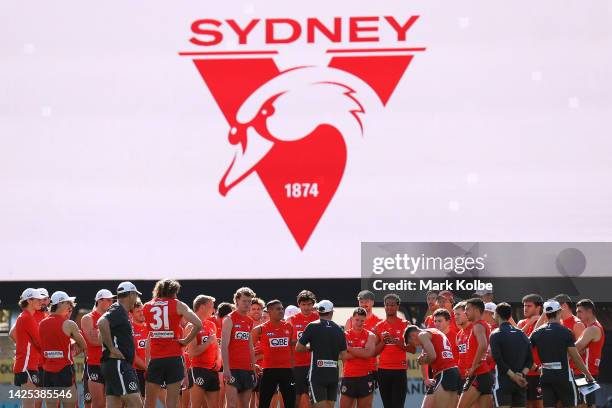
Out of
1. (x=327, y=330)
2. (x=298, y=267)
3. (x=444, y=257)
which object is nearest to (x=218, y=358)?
(x=327, y=330)

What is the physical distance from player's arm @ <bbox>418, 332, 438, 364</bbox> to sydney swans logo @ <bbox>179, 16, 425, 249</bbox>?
319 centimetres

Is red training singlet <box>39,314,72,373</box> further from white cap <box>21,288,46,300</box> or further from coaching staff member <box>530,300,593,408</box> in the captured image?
coaching staff member <box>530,300,593,408</box>

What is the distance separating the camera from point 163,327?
26.5ft

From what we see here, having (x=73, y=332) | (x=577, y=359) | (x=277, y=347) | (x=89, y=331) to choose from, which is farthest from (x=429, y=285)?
(x=73, y=332)

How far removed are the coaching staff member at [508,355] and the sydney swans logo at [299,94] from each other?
11.3 ft

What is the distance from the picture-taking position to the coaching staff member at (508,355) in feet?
27.6

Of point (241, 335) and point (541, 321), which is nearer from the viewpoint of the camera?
point (241, 335)

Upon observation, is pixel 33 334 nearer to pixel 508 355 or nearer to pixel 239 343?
pixel 239 343

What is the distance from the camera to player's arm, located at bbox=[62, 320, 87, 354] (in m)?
8.38

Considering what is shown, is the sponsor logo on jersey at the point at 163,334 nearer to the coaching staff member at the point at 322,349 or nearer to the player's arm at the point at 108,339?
the player's arm at the point at 108,339

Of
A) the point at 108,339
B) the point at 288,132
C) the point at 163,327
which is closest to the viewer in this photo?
the point at 108,339

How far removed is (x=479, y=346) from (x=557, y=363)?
0.64 m

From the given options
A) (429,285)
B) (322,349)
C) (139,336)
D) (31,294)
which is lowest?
(322,349)

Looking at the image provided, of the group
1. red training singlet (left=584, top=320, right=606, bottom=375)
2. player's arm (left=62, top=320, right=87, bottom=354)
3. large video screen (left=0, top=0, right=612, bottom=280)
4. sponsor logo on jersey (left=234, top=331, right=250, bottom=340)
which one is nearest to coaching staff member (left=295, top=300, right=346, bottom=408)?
sponsor logo on jersey (left=234, top=331, right=250, bottom=340)
